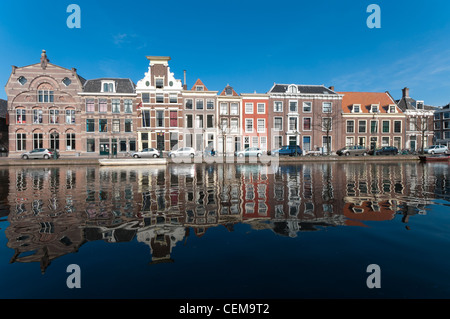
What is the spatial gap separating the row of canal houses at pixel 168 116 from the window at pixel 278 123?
0.18 metres

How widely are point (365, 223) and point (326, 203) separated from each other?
1.84m

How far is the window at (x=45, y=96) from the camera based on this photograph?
36125mm

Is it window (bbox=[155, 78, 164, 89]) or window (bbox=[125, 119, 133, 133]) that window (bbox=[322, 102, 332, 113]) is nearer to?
window (bbox=[155, 78, 164, 89])

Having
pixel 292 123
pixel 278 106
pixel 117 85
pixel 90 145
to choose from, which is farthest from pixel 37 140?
pixel 292 123

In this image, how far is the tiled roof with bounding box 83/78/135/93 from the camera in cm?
3710

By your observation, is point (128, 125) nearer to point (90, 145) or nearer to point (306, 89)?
point (90, 145)

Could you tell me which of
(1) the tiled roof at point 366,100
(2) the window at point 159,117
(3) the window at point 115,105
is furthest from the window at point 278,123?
(3) the window at point 115,105

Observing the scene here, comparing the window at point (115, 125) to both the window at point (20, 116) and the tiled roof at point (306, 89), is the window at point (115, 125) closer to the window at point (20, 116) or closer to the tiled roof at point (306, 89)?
the window at point (20, 116)

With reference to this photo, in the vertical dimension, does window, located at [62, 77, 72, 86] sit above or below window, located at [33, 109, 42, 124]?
above

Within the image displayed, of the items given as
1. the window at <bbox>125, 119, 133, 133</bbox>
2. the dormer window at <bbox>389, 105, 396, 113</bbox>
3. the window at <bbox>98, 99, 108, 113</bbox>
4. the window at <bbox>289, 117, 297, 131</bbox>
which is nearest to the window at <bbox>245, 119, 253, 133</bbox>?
the window at <bbox>289, 117, 297, 131</bbox>

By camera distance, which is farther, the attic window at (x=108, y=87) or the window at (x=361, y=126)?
the window at (x=361, y=126)

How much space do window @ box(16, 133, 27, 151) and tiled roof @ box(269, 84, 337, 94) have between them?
41.6 m

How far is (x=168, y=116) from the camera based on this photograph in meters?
37.8
